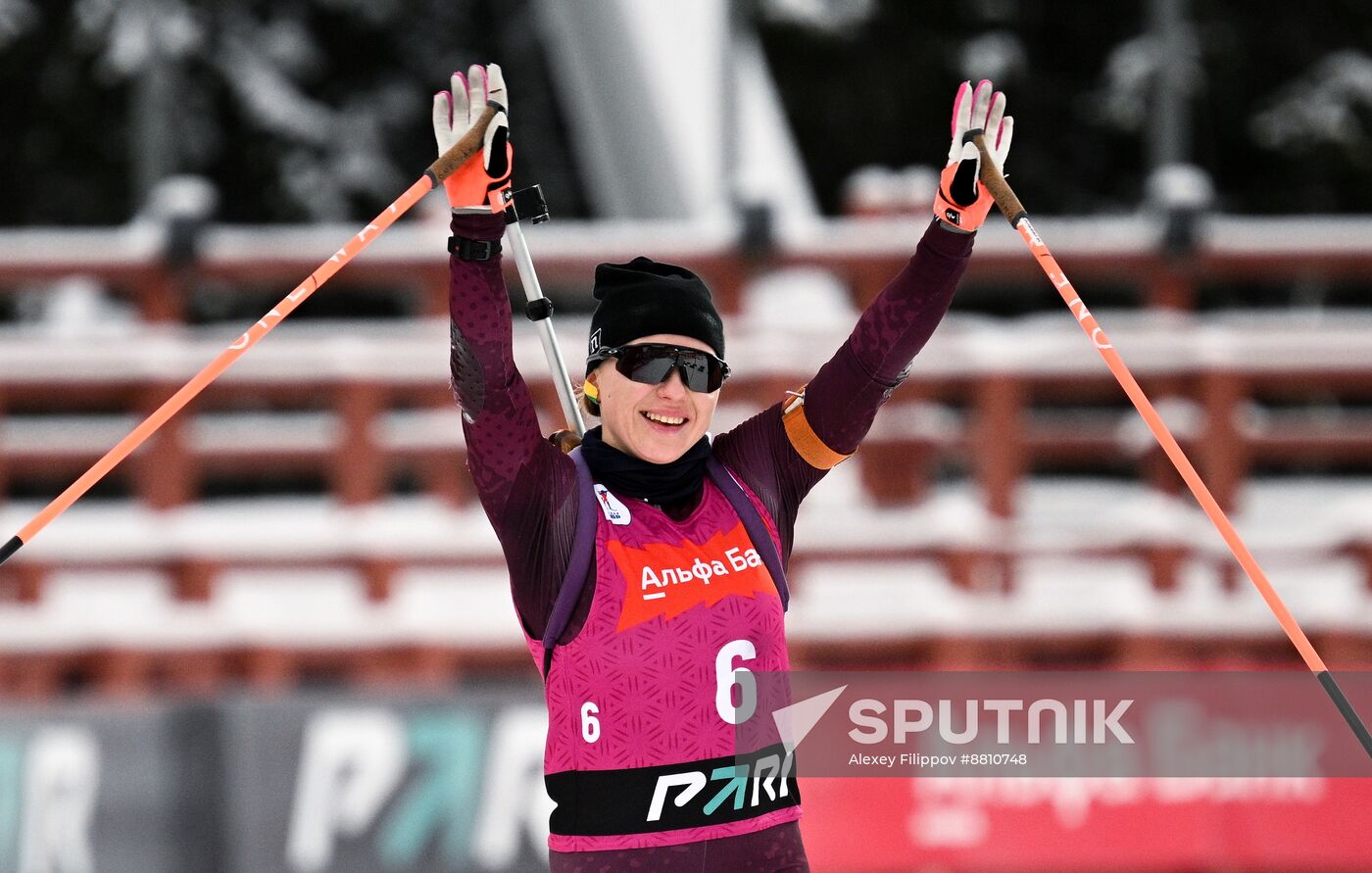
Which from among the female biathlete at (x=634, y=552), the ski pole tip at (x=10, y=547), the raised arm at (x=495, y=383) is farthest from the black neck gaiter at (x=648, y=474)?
the ski pole tip at (x=10, y=547)

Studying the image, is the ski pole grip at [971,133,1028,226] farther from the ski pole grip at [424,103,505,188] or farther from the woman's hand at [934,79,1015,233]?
the ski pole grip at [424,103,505,188]

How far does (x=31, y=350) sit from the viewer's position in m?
7.59

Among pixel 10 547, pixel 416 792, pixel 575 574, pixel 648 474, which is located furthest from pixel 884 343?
pixel 416 792

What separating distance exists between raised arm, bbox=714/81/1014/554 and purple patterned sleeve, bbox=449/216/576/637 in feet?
1.43

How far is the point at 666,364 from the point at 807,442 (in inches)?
14.8

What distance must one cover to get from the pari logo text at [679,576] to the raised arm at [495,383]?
0.13 meters

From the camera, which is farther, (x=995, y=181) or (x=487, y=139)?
(x=995, y=181)

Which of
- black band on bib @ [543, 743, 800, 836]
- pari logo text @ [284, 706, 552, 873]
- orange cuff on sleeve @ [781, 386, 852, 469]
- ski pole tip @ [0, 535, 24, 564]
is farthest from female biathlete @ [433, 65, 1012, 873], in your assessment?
pari logo text @ [284, 706, 552, 873]

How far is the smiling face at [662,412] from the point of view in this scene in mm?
3348

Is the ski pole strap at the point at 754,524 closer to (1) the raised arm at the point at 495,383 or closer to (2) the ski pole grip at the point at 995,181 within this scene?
→ (1) the raised arm at the point at 495,383

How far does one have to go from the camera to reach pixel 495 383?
10.4 ft

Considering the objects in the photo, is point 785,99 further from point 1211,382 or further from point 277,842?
point 277,842

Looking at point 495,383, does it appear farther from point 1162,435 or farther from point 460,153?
point 1162,435

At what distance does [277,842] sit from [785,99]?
38.8 ft
